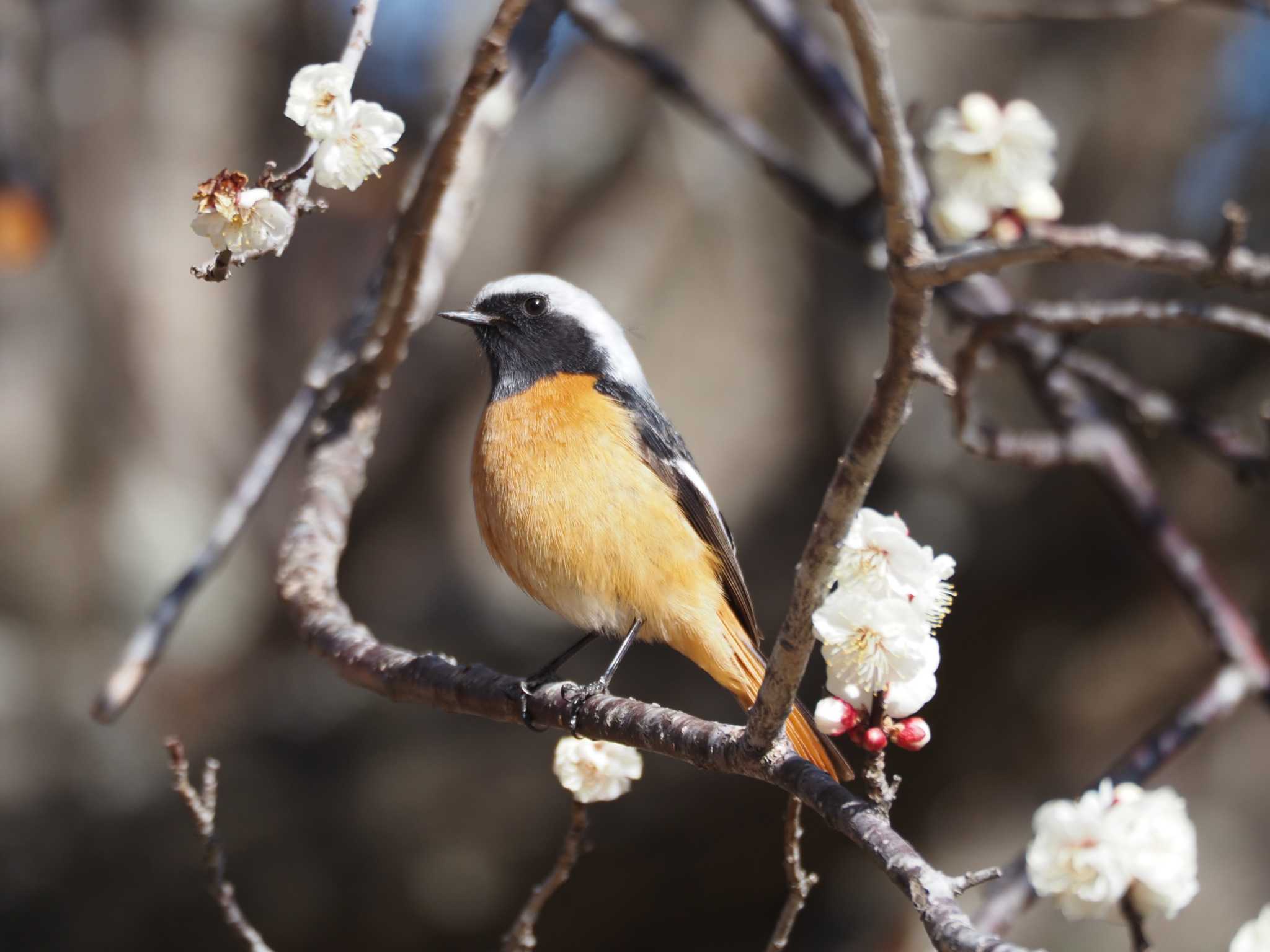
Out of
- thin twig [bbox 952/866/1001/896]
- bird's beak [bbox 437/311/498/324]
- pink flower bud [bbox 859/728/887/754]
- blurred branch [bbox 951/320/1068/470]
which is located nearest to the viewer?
thin twig [bbox 952/866/1001/896]

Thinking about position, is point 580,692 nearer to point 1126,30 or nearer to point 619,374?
point 619,374

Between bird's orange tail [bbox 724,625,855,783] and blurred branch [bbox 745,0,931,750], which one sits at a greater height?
blurred branch [bbox 745,0,931,750]

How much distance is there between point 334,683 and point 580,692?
2683mm

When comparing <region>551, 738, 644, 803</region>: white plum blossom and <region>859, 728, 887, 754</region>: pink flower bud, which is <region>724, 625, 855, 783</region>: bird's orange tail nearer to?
<region>551, 738, 644, 803</region>: white plum blossom

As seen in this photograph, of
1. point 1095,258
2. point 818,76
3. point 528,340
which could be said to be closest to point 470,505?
point 528,340

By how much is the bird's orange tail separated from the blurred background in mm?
1329

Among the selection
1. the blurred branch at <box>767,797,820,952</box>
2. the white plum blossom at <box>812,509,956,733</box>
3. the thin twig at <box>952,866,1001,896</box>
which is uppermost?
the white plum blossom at <box>812,509,956,733</box>

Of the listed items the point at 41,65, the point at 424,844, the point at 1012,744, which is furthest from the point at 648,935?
the point at 41,65

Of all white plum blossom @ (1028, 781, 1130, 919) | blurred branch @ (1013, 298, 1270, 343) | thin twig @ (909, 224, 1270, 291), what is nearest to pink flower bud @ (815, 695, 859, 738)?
white plum blossom @ (1028, 781, 1130, 919)

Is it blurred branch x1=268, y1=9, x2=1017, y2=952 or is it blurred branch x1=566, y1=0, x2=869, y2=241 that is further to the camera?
blurred branch x1=566, y1=0, x2=869, y2=241

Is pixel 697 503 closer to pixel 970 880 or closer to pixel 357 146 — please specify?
pixel 357 146

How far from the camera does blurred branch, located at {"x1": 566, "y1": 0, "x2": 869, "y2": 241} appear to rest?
3.73 m

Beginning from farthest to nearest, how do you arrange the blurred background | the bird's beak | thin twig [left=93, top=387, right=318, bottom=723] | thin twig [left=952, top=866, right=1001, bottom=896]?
the blurred background < the bird's beak < thin twig [left=93, top=387, right=318, bottom=723] < thin twig [left=952, top=866, right=1001, bottom=896]

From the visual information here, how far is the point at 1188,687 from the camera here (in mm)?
4387
